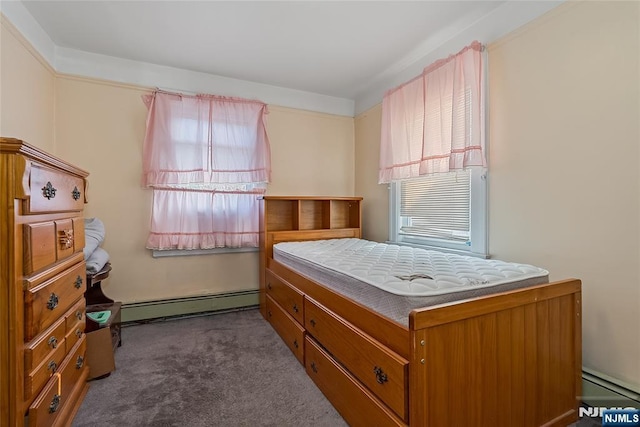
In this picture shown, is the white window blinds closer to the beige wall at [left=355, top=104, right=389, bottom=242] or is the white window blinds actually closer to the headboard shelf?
the beige wall at [left=355, top=104, right=389, bottom=242]

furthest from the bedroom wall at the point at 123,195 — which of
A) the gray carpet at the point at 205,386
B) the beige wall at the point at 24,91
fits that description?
the gray carpet at the point at 205,386

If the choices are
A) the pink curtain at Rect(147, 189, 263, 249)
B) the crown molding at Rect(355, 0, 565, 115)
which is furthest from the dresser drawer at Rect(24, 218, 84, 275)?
the crown molding at Rect(355, 0, 565, 115)

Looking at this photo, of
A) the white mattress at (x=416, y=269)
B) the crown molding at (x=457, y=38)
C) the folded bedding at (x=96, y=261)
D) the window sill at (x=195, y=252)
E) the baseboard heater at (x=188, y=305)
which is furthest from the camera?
the window sill at (x=195, y=252)

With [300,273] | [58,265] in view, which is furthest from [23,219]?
[300,273]

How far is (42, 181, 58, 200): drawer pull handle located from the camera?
1.20 m

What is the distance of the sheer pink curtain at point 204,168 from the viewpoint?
2740 mm

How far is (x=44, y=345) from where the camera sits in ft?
3.91

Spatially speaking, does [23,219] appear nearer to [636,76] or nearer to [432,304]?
[432,304]

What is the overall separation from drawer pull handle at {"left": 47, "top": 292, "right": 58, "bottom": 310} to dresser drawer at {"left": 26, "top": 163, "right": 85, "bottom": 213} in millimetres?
375

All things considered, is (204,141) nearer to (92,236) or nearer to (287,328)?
(92,236)

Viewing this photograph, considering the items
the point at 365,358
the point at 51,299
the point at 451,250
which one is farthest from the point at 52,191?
the point at 451,250

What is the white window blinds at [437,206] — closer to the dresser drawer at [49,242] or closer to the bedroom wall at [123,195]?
the bedroom wall at [123,195]

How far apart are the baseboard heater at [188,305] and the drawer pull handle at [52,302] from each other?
1.59 m

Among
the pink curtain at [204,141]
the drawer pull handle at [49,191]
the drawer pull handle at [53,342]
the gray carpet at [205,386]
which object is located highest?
the pink curtain at [204,141]
